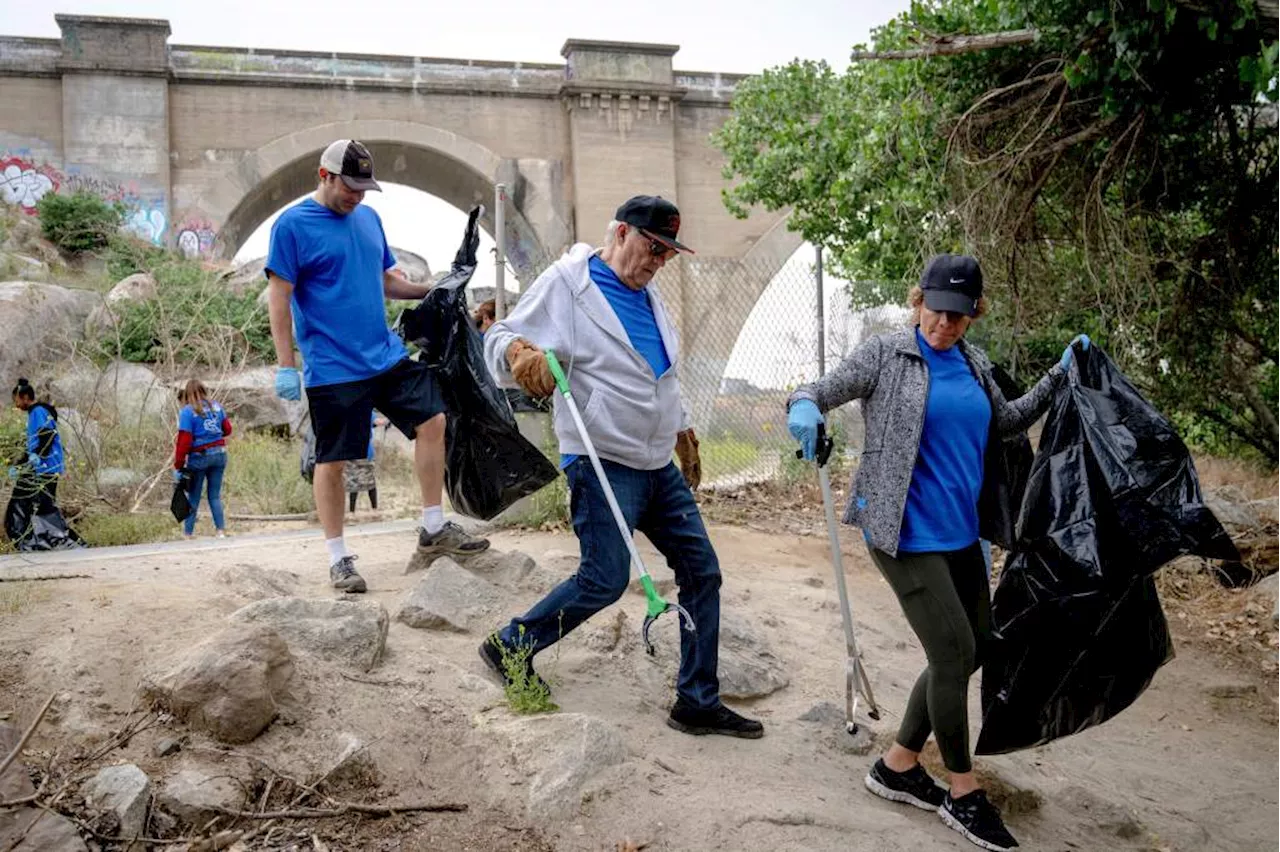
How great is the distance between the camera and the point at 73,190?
2255cm

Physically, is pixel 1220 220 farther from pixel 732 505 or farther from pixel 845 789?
pixel 845 789

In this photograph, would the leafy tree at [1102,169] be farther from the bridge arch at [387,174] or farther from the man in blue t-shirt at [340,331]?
the bridge arch at [387,174]

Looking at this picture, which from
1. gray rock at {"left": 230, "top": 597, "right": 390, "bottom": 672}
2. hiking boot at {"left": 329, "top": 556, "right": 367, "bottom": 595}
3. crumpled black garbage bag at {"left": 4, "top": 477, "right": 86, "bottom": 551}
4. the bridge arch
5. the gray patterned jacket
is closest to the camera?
the gray patterned jacket

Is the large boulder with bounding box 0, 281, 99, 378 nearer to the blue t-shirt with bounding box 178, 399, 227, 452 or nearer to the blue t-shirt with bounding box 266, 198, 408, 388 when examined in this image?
the blue t-shirt with bounding box 178, 399, 227, 452

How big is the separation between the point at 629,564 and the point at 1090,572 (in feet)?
5.18

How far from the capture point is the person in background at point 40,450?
8.38 m

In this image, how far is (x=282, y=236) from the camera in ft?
15.4

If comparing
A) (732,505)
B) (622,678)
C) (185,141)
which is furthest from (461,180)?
(622,678)

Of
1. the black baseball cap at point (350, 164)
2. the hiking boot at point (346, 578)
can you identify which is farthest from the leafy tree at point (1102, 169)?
the hiking boot at point (346, 578)

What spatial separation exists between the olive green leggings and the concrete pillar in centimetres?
2234

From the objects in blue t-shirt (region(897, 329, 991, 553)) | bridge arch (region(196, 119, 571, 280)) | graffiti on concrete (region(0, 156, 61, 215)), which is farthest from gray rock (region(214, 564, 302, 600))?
graffiti on concrete (region(0, 156, 61, 215))

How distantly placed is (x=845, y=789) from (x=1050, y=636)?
0.90 m

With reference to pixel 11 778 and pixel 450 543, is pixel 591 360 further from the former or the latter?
pixel 11 778

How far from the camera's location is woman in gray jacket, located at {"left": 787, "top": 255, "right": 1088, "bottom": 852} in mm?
3678
